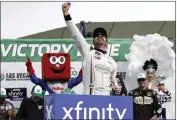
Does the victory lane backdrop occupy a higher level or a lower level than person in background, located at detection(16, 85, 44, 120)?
higher

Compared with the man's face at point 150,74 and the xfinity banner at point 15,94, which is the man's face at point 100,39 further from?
the xfinity banner at point 15,94

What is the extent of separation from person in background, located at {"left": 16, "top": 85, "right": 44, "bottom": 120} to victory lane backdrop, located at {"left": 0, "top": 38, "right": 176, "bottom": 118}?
1.73 m

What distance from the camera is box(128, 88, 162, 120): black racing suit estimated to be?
683cm

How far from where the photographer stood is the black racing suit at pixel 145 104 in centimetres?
683

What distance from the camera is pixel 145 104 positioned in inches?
271

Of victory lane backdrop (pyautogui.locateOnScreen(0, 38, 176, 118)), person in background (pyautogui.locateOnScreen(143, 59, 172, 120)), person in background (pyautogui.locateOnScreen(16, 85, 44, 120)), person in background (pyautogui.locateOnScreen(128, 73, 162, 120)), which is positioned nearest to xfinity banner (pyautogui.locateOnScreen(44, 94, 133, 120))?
person in background (pyautogui.locateOnScreen(128, 73, 162, 120))

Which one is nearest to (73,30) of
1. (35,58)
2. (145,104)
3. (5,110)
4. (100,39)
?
(100,39)

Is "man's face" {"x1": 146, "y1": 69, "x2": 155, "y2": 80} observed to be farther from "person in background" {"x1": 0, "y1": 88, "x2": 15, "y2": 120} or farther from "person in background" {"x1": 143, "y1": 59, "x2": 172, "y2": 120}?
"person in background" {"x1": 0, "y1": 88, "x2": 15, "y2": 120}

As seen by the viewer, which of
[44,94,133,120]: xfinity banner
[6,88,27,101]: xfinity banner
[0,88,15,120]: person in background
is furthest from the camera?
[6,88,27,101]: xfinity banner

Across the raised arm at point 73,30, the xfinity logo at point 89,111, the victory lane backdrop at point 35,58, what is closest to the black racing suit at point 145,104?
the raised arm at point 73,30

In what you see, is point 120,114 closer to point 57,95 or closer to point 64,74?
point 57,95

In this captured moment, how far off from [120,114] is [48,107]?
0.59 metres

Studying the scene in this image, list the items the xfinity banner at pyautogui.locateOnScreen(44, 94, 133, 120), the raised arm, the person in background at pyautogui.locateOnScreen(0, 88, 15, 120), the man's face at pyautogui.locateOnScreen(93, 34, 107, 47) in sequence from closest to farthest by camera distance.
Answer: the xfinity banner at pyautogui.locateOnScreen(44, 94, 133, 120)
the raised arm
the man's face at pyautogui.locateOnScreen(93, 34, 107, 47)
the person in background at pyautogui.locateOnScreen(0, 88, 15, 120)

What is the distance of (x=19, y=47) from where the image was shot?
905 centimetres
